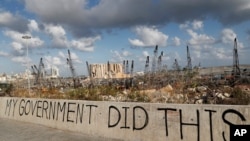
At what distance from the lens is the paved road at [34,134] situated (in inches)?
461

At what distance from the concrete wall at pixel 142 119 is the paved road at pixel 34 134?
1.15 feet

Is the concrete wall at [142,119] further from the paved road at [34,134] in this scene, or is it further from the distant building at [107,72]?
the distant building at [107,72]

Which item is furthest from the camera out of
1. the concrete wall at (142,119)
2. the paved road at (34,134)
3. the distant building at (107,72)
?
the distant building at (107,72)

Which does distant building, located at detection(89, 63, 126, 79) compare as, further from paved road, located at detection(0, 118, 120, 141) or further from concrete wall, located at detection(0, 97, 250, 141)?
concrete wall, located at detection(0, 97, 250, 141)

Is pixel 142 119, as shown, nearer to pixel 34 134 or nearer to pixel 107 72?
pixel 34 134

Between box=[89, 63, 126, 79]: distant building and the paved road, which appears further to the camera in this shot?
box=[89, 63, 126, 79]: distant building

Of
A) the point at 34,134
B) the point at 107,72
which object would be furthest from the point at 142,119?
the point at 107,72

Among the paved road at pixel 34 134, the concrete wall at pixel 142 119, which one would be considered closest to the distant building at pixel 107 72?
the paved road at pixel 34 134

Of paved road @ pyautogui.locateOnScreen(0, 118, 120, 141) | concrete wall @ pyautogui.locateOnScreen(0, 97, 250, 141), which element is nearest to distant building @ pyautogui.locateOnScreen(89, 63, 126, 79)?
paved road @ pyautogui.locateOnScreen(0, 118, 120, 141)

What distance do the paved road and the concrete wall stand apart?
0.35 m

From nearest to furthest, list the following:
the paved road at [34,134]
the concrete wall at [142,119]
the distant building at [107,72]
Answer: the concrete wall at [142,119] < the paved road at [34,134] < the distant building at [107,72]

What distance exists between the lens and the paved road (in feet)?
38.4

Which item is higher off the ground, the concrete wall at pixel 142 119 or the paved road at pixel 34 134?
the concrete wall at pixel 142 119

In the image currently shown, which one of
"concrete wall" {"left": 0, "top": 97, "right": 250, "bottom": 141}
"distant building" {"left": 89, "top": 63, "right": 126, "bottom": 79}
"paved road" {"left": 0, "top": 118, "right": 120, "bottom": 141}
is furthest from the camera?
"distant building" {"left": 89, "top": 63, "right": 126, "bottom": 79}
